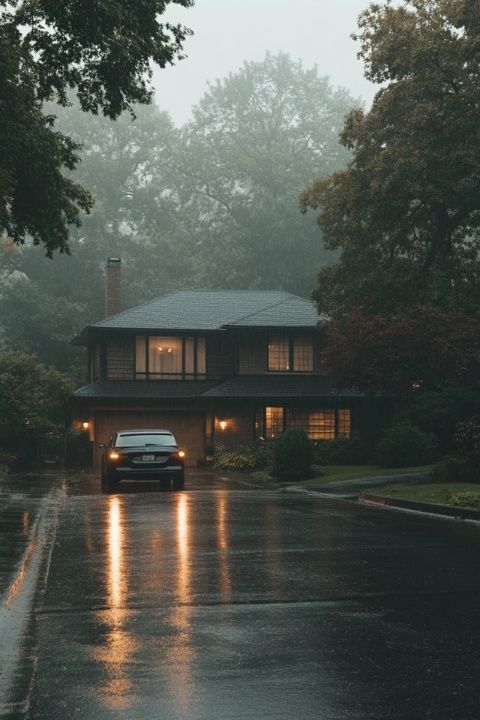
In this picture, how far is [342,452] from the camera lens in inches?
1780

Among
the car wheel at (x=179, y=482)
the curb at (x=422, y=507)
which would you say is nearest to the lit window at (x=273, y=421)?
the car wheel at (x=179, y=482)

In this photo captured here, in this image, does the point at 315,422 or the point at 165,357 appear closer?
the point at 315,422

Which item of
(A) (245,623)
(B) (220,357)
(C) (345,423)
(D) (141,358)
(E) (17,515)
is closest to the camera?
(A) (245,623)

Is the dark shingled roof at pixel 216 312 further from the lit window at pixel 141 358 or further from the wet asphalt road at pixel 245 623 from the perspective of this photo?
the wet asphalt road at pixel 245 623

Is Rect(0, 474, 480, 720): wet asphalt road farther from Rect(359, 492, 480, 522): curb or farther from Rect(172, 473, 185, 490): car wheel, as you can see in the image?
Rect(172, 473, 185, 490): car wheel

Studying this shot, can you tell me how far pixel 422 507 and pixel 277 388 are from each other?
2791 centimetres

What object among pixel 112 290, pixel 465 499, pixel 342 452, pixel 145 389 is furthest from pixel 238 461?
pixel 465 499

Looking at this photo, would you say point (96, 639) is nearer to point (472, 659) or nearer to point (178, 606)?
point (178, 606)

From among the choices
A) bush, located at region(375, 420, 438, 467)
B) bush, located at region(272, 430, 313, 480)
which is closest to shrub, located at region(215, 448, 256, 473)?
bush, located at region(272, 430, 313, 480)

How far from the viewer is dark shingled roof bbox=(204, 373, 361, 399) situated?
48759 mm

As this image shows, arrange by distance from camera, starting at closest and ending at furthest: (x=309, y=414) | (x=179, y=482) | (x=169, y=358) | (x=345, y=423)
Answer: (x=179, y=482) < (x=309, y=414) < (x=345, y=423) < (x=169, y=358)

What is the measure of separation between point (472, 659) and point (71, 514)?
47.1ft

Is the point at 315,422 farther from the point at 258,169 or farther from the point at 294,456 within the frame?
the point at 258,169

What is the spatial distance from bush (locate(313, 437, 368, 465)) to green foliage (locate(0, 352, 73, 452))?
13785 millimetres
